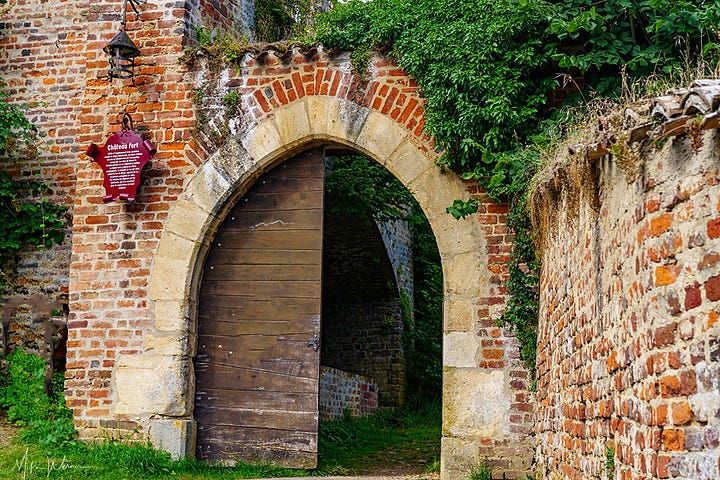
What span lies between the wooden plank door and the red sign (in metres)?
0.92

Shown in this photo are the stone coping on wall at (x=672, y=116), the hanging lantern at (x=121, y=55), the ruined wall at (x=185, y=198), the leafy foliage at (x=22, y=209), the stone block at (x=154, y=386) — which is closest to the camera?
the stone coping on wall at (x=672, y=116)

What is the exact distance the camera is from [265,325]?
301 inches

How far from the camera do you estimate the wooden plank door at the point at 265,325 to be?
7504 millimetres

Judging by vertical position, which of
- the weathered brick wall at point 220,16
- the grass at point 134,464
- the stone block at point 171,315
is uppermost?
the weathered brick wall at point 220,16

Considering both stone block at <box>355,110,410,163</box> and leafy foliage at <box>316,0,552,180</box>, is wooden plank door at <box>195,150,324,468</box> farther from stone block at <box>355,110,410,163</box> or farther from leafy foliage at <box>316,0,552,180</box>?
leafy foliage at <box>316,0,552,180</box>

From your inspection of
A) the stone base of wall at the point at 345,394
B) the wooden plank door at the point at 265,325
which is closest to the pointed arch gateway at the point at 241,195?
the wooden plank door at the point at 265,325

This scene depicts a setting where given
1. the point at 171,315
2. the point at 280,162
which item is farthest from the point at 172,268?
the point at 280,162

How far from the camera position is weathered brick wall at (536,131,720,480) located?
254 cm

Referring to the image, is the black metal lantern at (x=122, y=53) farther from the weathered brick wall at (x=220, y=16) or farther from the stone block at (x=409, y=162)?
the stone block at (x=409, y=162)

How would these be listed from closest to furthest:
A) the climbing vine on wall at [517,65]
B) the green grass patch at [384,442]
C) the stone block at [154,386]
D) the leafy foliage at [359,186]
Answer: the climbing vine on wall at [517,65] → the stone block at [154,386] → the green grass patch at [384,442] → the leafy foliage at [359,186]

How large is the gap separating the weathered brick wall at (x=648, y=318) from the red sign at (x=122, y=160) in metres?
4.43

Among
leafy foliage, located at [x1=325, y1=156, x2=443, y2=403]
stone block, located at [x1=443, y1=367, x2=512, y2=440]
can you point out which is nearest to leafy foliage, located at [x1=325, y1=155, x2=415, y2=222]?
leafy foliage, located at [x1=325, y1=156, x2=443, y2=403]

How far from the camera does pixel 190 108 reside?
7844 mm

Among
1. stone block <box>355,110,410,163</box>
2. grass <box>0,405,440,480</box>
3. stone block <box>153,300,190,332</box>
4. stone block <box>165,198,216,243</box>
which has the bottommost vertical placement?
grass <box>0,405,440,480</box>
